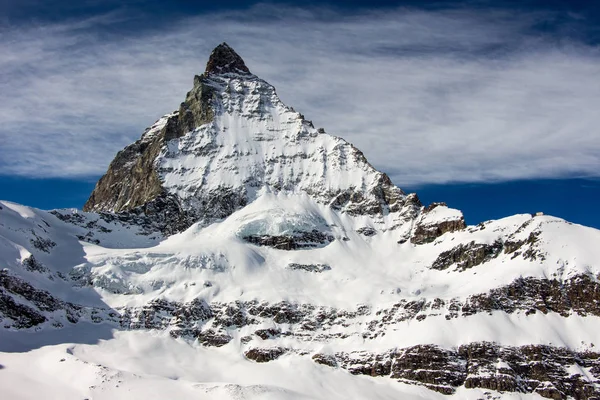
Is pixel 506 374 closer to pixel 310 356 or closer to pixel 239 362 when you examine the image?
pixel 310 356

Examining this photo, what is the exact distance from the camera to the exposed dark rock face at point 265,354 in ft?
610

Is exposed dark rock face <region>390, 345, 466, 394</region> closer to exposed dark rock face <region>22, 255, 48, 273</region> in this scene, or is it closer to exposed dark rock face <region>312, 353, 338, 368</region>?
exposed dark rock face <region>312, 353, 338, 368</region>

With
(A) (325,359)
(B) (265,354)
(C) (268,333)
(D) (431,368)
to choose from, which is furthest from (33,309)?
(D) (431,368)

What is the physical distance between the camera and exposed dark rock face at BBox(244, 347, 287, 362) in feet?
610

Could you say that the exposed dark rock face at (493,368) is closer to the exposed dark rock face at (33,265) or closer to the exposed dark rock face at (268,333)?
the exposed dark rock face at (268,333)

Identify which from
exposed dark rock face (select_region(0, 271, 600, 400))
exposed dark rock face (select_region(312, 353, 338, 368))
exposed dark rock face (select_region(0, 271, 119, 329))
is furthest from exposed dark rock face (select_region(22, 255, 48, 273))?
exposed dark rock face (select_region(312, 353, 338, 368))

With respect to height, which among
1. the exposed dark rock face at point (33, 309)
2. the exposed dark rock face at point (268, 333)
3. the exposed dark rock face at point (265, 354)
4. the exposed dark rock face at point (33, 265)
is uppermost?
the exposed dark rock face at point (33, 265)

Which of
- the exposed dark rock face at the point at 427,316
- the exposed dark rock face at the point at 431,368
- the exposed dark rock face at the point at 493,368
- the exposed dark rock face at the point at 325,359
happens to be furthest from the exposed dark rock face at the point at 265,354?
the exposed dark rock face at the point at 431,368

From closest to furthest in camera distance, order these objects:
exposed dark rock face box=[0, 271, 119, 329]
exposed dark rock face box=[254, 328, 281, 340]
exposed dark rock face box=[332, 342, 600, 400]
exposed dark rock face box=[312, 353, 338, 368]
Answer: exposed dark rock face box=[332, 342, 600, 400]
exposed dark rock face box=[0, 271, 119, 329]
exposed dark rock face box=[312, 353, 338, 368]
exposed dark rock face box=[254, 328, 281, 340]

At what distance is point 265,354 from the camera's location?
186875 millimetres

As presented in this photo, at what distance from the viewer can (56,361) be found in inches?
6319

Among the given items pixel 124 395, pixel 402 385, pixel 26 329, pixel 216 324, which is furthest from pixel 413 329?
pixel 26 329

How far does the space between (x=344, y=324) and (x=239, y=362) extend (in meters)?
30.8

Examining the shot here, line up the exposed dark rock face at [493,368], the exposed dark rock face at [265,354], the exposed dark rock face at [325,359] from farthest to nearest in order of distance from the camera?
the exposed dark rock face at [265,354] < the exposed dark rock face at [325,359] < the exposed dark rock face at [493,368]
